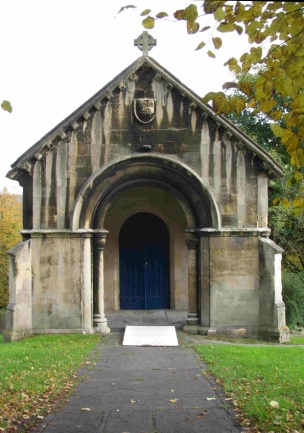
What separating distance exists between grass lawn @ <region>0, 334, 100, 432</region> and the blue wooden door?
4.38 meters

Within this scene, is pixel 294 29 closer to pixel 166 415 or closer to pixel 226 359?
pixel 166 415

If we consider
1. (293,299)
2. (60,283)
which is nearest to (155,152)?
(60,283)

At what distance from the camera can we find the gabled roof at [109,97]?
1377 cm

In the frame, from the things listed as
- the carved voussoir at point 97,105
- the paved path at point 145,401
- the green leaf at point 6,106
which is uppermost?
the carved voussoir at point 97,105

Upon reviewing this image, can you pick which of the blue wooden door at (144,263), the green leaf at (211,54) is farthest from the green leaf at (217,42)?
the blue wooden door at (144,263)

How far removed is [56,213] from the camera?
13.9m

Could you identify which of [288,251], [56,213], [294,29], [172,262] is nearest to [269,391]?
[294,29]

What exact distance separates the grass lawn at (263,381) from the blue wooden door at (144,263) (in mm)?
5645

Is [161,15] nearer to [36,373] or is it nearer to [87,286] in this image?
[36,373]

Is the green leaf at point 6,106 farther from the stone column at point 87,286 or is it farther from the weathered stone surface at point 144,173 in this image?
the stone column at point 87,286

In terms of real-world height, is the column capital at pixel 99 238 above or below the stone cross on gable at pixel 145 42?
below

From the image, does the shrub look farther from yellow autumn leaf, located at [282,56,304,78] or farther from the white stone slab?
yellow autumn leaf, located at [282,56,304,78]

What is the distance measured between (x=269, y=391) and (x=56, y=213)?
25.3 feet

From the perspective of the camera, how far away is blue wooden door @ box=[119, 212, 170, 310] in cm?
1794
